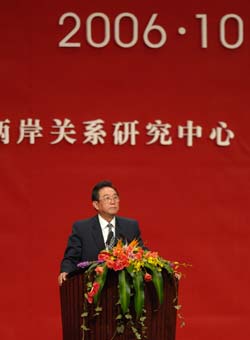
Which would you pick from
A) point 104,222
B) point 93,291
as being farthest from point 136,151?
point 93,291

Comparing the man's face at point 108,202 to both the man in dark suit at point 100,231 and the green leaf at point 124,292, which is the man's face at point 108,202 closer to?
the man in dark suit at point 100,231

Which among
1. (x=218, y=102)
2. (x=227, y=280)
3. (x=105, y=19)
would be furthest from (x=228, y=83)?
(x=227, y=280)

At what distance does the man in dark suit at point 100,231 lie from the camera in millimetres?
3502

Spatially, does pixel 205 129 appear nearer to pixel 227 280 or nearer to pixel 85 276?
pixel 227 280

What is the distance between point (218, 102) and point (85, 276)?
1763 mm

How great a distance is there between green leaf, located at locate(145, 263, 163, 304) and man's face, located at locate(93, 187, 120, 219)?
0.53 m

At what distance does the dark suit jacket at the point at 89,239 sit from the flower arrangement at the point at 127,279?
1.54 feet

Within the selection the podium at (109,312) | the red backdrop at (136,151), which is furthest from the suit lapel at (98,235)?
the red backdrop at (136,151)

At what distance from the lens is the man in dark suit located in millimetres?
3502

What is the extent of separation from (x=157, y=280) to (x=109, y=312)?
203 mm

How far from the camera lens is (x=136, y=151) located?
446cm

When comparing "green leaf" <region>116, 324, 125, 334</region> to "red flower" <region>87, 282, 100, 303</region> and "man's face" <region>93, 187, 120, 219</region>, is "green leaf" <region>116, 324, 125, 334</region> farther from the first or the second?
"man's face" <region>93, 187, 120, 219</region>

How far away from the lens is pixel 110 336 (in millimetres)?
2990

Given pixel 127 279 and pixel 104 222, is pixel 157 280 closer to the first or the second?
pixel 127 279
